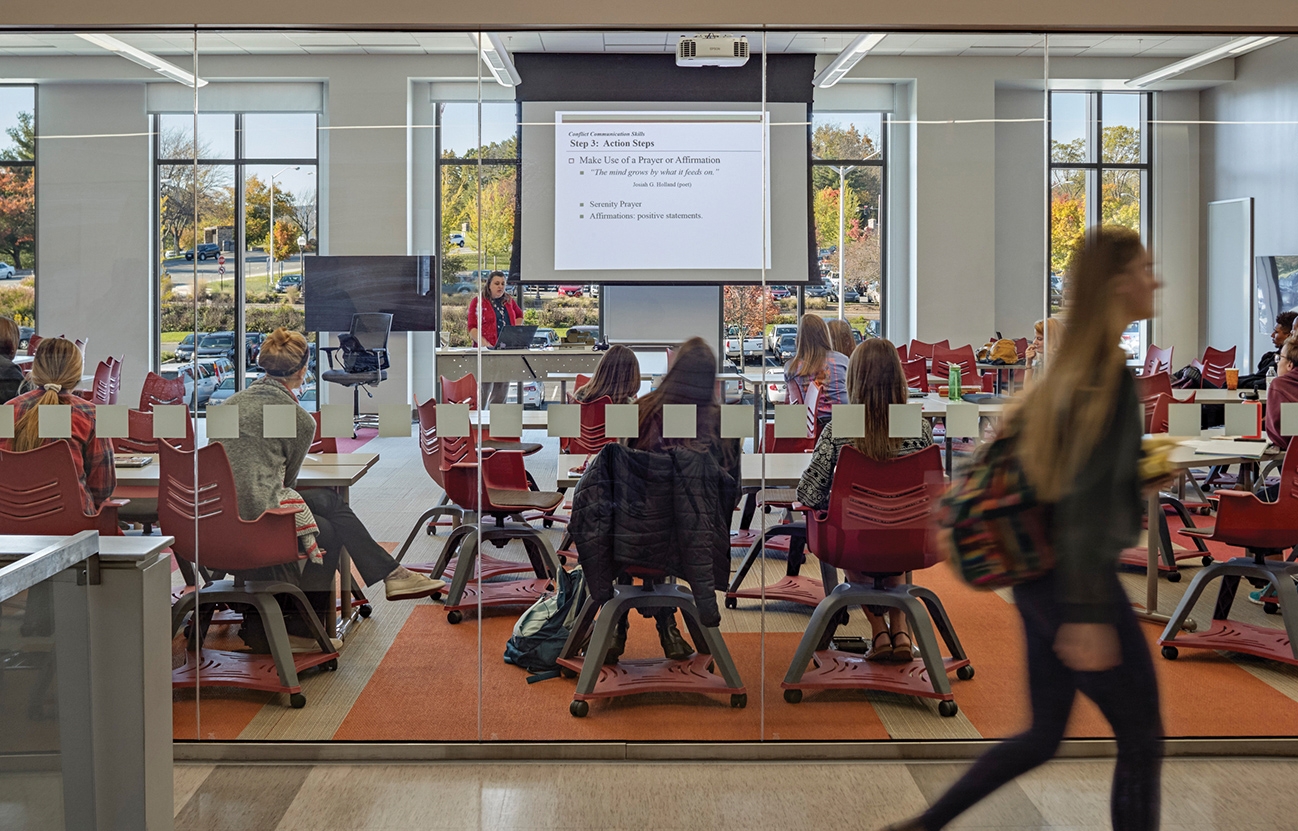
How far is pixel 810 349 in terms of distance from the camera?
3.82 metres

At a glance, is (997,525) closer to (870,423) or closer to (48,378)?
(870,423)

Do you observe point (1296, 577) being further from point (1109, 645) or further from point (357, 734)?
point (357, 734)

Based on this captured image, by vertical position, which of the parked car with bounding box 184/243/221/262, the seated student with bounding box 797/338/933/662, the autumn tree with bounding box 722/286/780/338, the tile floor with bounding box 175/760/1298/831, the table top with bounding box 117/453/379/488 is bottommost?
the tile floor with bounding box 175/760/1298/831

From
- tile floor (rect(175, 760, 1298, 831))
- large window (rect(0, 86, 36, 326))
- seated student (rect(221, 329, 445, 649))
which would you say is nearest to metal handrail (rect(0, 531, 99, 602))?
tile floor (rect(175, 760, 1298, 831))

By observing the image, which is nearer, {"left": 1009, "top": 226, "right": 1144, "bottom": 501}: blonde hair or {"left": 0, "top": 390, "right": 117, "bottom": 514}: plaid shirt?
{"left": 1009, "top": 226, "right": 1144, "bottom": 501}: blonde hair

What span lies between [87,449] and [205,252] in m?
0.79

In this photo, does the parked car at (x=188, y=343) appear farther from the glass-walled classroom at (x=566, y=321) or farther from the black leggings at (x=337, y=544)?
the black leggings at (x=337, y=544)

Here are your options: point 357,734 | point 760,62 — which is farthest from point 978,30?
point 357,734

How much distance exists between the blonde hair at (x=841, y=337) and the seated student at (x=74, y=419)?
8.25 feet

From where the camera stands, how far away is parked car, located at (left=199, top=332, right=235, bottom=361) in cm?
378

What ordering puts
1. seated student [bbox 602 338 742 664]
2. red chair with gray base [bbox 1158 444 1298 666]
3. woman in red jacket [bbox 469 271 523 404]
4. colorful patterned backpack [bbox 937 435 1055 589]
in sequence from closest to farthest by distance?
colorful patterned backpack [bbox 937 435 1055 589] < seated student [bbox 602 338 742 664] < woman in red jacket [bbox 469 271 523 404] < red chair with gray base [bbox 1158 444 1298 666]

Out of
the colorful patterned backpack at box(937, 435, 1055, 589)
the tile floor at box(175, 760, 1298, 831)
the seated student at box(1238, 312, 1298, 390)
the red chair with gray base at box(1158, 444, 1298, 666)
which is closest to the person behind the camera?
the colorful patterned backpack at box(937, 435, 1055, 589)

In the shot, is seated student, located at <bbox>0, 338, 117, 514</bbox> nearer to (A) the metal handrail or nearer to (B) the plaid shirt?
(B) the plaid shirt

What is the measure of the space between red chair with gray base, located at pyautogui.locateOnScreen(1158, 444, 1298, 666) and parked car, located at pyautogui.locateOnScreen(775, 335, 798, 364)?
5.88 ft
